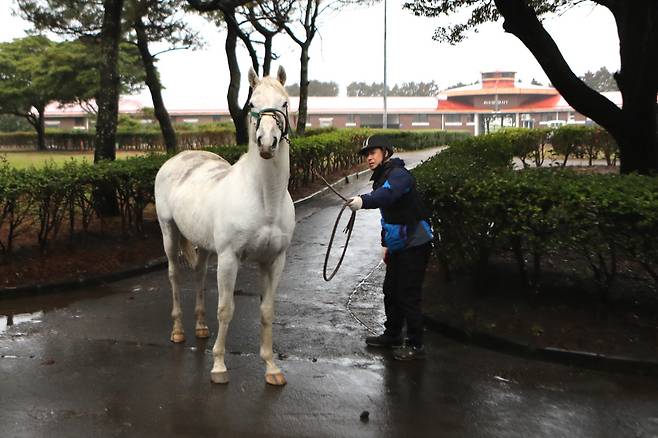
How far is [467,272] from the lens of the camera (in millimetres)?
7035

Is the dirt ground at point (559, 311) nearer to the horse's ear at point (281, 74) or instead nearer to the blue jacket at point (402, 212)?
the blue jacket at point (402, 212)

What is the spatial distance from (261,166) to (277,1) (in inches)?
702

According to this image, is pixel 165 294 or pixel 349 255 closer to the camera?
pixel 165 294

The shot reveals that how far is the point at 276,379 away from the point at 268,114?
6.66ft

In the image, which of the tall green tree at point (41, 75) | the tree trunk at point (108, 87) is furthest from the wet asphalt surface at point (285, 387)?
the tall green tree at point (41, 75)

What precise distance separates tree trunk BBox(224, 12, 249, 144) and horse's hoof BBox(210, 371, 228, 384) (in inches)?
492

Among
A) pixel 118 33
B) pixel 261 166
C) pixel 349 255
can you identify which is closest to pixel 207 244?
pixel 261 166

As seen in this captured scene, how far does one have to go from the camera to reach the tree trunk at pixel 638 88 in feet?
29.0

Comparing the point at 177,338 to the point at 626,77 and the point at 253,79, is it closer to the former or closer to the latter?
the point at 253,79

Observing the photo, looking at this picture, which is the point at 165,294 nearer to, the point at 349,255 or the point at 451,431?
the point at 349,255

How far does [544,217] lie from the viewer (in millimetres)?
5352

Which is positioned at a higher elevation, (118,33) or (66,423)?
(118,33)

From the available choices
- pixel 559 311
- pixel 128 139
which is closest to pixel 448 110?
pixel 128 139

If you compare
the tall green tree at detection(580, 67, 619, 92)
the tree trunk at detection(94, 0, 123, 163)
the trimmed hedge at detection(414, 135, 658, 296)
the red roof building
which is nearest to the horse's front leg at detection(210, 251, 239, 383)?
the trimmed hedge at detection(414, 135, 658, 296)
